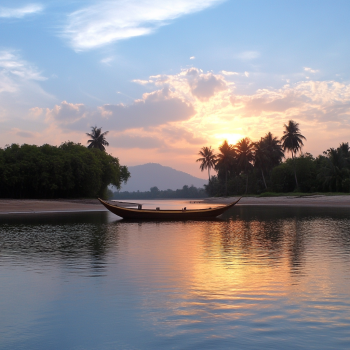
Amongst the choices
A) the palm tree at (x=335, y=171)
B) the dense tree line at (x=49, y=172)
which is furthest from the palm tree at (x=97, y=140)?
the palm tree at (x=335, y=171)

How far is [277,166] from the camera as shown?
274 feet

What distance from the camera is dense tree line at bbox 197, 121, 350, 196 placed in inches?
2586

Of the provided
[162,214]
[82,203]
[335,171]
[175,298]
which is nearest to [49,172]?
[82,203]

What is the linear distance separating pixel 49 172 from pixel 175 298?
48.2m

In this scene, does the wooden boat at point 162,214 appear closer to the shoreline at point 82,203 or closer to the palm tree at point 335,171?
the shoreline at point 82,203

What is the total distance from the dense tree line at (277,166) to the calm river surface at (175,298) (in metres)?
55.6

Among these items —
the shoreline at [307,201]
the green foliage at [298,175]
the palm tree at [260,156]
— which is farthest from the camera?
the palm tree at [260,156]

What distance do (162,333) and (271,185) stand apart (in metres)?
79.5

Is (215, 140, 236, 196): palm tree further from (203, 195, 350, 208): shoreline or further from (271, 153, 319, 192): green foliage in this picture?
(203, 195, 350, 208): shoreline

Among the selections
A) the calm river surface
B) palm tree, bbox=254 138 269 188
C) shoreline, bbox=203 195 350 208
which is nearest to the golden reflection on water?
the calm river surface

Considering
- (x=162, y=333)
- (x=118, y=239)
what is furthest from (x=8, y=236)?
(x=162, y=333)

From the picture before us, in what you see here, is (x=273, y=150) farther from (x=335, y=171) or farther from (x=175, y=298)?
(x=175, y=298)

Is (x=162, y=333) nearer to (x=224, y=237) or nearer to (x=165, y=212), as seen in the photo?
(x=224, y=237)

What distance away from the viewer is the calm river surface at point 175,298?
5855 millimetres
